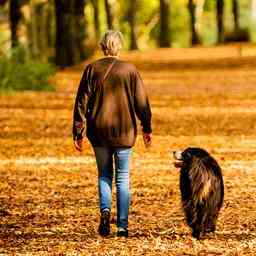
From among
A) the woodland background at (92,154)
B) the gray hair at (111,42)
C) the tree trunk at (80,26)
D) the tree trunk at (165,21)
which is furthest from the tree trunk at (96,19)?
the gray hair at (111,42)

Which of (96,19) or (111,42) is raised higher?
(111,42)

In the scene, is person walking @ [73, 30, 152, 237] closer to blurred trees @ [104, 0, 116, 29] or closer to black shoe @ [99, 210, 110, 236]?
black shoe @ [99, 210, 110, 236]

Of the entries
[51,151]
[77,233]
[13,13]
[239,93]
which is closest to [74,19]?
[13,13]

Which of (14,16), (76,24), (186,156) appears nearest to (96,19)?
(76,24)

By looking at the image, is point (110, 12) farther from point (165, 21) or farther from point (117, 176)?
point (117, 176)

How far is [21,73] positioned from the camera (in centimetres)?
2941

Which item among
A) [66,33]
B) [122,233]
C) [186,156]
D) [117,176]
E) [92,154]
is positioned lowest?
[66,33]

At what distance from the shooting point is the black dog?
864 cm

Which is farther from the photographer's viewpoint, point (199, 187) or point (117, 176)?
point (117, 176)

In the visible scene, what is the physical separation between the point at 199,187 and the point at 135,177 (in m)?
5.29

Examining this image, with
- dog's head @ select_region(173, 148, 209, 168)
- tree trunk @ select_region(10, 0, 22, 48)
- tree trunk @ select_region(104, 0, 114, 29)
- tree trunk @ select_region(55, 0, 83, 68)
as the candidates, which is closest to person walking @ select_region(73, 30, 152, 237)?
dog's head @ select_region(173, 148, 209, 168)

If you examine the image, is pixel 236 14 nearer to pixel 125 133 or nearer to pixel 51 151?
pixel 51 151

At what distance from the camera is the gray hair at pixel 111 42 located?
29.9ft

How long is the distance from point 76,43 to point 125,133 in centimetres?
3638
